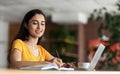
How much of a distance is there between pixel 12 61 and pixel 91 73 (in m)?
0.25

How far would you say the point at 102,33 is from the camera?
9.55 ft

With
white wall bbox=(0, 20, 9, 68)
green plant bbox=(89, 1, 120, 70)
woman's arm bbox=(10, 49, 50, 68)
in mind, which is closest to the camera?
woman's arm bbox=(10, 49, 50, 68)

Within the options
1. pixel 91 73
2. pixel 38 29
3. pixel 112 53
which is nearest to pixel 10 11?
pixel 38 29

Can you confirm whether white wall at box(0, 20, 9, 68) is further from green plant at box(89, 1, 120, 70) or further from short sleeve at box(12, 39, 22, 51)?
green plant at box(89, 1, 120, 70)

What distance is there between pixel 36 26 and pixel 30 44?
60mm

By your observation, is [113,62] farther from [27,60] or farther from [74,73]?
[74,73]

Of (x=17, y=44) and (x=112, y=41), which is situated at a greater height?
(x=17, y=44)

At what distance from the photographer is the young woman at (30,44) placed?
0.83 meters

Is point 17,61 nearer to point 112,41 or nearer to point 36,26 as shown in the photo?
point 36,26

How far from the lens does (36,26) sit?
857mm

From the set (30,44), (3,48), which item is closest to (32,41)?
(30,44)

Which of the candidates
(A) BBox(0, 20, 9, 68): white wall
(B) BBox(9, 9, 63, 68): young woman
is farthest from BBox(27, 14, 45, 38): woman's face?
(A) BBox(0, 20, 9, 68): white wall

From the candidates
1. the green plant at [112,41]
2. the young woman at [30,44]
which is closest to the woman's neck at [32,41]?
the young woman at [30,44]

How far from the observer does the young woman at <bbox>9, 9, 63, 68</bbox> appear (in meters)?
0.83
